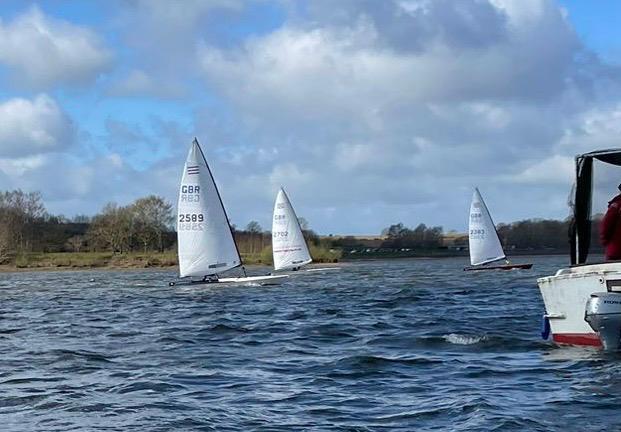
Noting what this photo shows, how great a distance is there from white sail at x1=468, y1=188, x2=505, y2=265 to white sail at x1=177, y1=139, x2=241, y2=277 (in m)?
25.5

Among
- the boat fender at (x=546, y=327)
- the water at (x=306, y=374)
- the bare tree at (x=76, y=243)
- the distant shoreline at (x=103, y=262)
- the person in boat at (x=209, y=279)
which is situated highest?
the bare tree at (x=76, y=243)

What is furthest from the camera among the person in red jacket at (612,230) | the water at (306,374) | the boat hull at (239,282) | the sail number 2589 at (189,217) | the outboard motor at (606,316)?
the sail number 2589 at (189,217)

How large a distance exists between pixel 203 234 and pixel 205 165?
135 inches

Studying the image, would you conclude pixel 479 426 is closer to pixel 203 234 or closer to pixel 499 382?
pixel 499 382

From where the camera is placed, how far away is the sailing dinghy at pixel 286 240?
197ft

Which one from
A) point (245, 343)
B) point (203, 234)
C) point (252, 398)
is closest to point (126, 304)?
point (203, 234)

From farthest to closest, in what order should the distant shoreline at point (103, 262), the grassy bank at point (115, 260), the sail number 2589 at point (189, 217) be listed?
the distant shoreline at point (103, 262), the grassy bank at point (115, 260), the sail number 2589 at point (189, 217)

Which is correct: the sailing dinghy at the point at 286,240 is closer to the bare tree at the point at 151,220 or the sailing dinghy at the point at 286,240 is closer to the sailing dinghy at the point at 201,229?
the sailing dinghy at the point at 201,229

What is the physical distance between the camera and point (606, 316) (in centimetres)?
1421

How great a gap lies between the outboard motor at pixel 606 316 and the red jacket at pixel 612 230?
1388mm

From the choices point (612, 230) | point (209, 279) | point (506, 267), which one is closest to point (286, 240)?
point (506, 267)

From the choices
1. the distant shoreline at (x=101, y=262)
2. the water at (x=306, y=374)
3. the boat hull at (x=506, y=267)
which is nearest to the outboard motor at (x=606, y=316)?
the water at (x=306, y=374)

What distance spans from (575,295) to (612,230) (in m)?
1.27

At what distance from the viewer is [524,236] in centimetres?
8862
